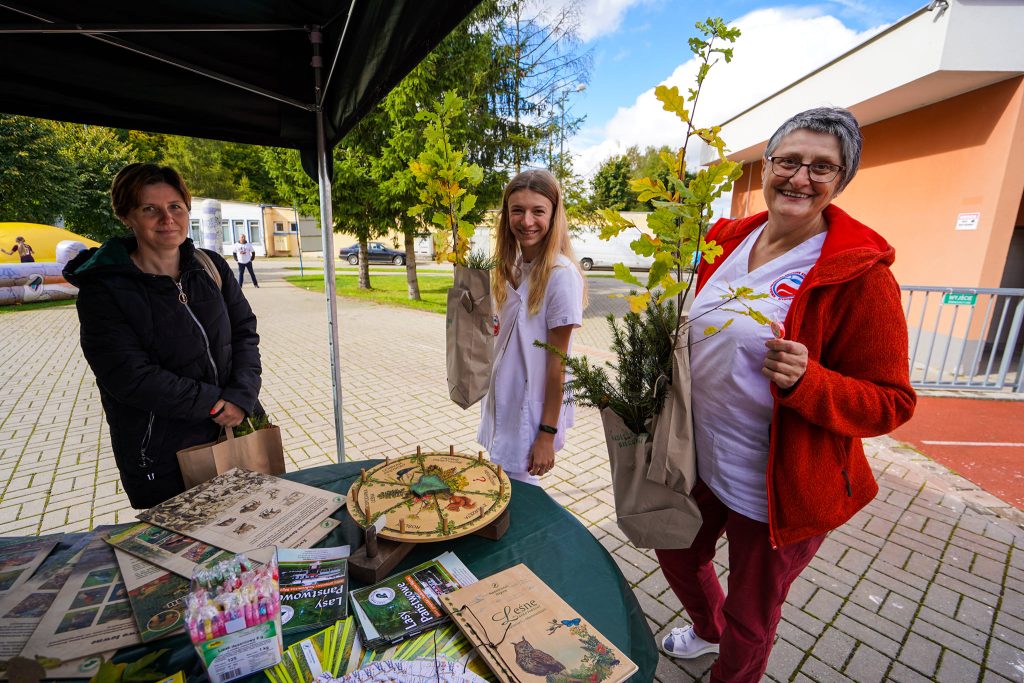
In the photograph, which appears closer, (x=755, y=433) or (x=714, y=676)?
(x=755, y=433)

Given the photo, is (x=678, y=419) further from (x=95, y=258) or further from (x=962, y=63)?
(x=962, y=63)

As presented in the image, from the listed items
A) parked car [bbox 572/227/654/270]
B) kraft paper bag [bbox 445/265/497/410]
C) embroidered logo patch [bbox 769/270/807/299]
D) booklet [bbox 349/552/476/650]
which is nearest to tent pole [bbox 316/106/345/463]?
kraft paper bag [bbox 445/265/497/410]

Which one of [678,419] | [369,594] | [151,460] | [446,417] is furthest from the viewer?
[446,417]

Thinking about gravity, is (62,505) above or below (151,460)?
below

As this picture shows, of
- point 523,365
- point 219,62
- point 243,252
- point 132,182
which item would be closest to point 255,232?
point 243,252

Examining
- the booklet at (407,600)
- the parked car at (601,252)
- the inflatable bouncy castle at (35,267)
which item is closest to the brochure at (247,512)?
the booklet at (407,600)

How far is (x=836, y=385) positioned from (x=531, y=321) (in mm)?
1140

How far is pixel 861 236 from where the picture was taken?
4.26 ft

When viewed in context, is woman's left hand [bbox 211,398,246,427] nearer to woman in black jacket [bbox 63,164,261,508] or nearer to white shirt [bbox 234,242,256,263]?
woman in black jacket [bbox 63,164,261,508]

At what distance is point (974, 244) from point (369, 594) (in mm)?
8563

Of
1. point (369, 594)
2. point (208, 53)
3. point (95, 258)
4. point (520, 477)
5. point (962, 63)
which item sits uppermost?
point (962, 63)

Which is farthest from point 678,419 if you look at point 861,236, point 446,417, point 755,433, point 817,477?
point 446,417

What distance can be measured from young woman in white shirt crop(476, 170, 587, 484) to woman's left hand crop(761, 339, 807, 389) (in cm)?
84

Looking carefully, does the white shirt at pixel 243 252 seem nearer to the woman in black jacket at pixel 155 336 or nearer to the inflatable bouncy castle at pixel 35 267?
the inflatable bouncy castle at pixel 35 267
